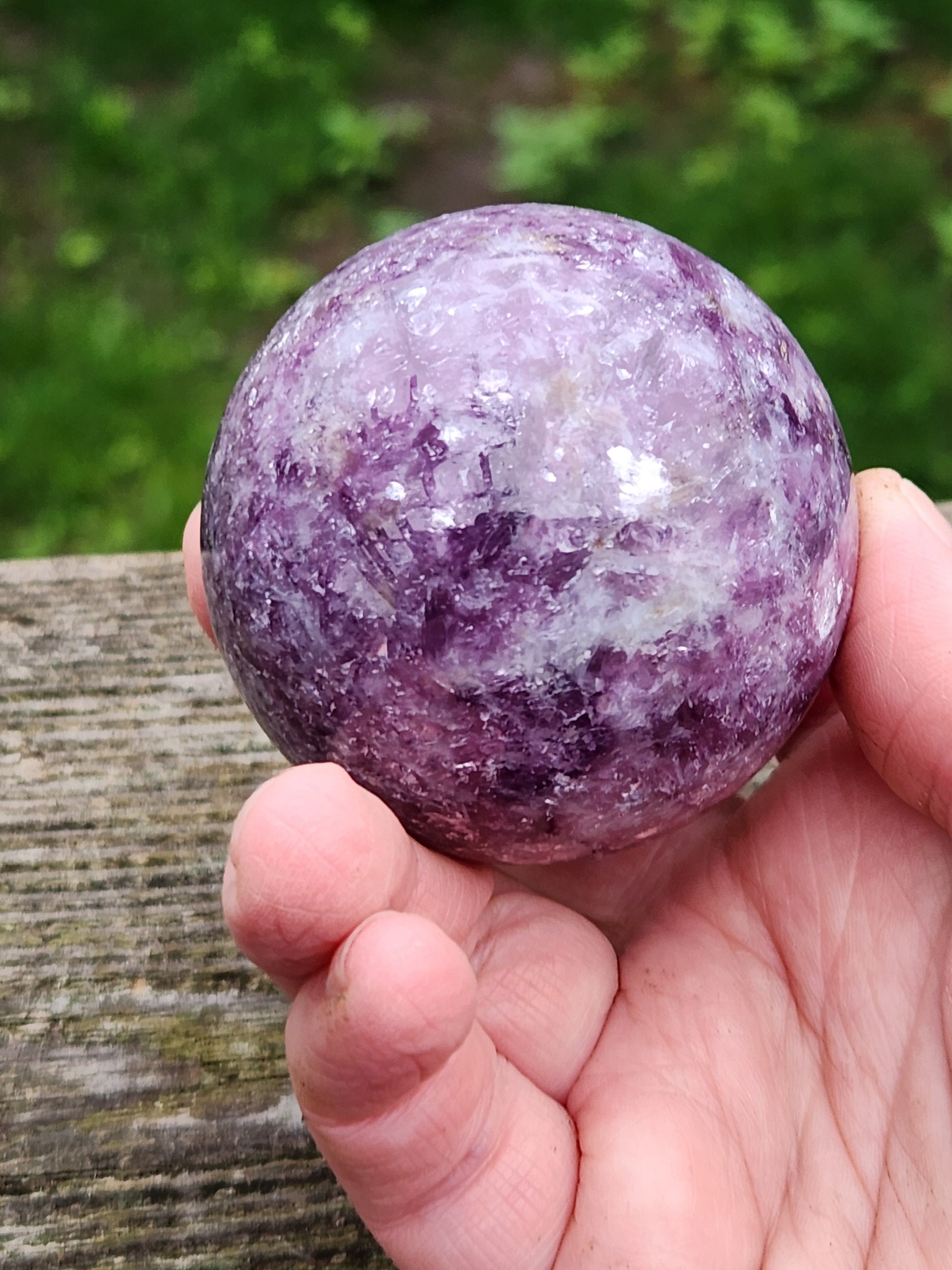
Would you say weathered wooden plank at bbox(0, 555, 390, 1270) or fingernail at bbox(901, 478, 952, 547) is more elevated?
fingernail at bbox(901, 478, 952, 547)

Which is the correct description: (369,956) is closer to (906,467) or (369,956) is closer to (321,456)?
(321,456)

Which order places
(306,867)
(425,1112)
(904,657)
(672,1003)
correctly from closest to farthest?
(306,867), (425,1112), (904,657), (672,1003)

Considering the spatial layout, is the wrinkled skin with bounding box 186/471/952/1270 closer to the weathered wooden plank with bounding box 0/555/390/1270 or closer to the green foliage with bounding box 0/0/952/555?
the weathered wooden plank with bounding box 0/555/390/1270

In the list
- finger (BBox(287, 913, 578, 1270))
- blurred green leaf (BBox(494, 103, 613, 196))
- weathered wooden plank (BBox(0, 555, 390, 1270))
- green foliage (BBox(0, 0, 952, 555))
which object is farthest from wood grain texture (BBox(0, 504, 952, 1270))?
blurred green leaf (BBox(494, 103, 613, 196))

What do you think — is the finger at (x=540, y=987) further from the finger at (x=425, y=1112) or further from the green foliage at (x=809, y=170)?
the green foliage at (x=809, y=170)

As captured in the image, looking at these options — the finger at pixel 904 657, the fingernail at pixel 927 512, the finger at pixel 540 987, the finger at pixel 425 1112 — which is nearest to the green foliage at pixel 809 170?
the fingernail at pixel 927 512

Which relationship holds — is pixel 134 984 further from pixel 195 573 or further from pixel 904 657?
pixel 904 657

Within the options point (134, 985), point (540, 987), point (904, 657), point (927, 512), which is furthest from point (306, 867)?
point (927, 512)
